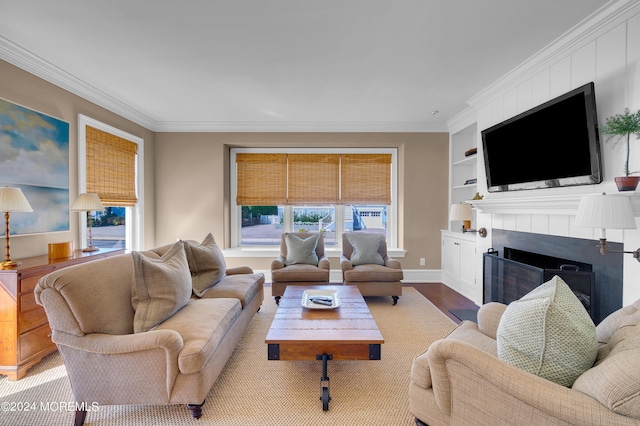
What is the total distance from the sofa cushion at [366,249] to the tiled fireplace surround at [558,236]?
1353 millimetres

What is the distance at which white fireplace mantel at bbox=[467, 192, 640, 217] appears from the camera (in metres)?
2.22

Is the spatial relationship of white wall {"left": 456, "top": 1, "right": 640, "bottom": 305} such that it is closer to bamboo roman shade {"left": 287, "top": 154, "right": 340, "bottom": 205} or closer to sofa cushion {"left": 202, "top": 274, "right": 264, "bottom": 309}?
bamboo roman shade {"left": 287, "top": 154, "right": 340, "bottom": 205}

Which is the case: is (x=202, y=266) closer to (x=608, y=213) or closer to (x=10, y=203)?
(x=10, y=203)

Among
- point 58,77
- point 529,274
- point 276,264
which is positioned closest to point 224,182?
point 276,264

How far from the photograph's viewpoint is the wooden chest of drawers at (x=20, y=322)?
2.12 meters

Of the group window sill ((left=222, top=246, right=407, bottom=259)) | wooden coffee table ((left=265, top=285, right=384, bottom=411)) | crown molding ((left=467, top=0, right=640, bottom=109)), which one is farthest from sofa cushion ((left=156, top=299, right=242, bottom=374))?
crown molding ((left=467, top=0, right=640, bottom=109))

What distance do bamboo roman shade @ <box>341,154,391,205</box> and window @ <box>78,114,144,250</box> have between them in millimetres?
3254

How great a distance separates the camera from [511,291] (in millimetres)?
2941

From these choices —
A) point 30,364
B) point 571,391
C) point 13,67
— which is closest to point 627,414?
point 571,391

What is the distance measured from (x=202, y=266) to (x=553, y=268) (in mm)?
3414

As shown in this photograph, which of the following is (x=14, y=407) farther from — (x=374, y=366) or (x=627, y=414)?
(x=627, y=414)

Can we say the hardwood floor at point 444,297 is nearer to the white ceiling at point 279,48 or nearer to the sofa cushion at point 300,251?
the sofa cushion at point 300,251

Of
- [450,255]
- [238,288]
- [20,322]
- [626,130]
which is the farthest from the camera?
[450,255]

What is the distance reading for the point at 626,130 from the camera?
6.21 ft
